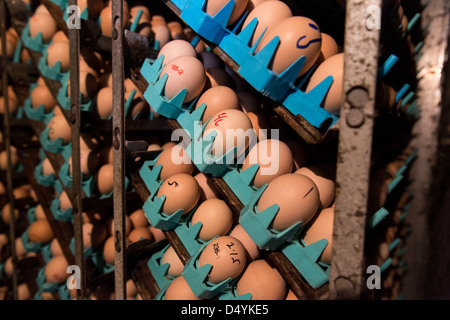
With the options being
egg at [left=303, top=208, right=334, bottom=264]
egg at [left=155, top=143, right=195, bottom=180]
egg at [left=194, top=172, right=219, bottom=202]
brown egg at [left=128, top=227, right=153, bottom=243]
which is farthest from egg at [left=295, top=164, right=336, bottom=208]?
brown egg at [left=128, top=227, right=153, bottom=243]

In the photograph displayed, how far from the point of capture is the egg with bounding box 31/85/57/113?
1.95 m

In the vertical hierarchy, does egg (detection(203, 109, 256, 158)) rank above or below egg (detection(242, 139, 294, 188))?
above

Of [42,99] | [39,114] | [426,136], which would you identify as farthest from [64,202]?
[426,136]

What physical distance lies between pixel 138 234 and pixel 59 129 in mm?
879

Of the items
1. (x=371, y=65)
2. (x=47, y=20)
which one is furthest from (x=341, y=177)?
(x=47, y=20)

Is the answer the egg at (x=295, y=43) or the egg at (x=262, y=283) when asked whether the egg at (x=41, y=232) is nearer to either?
the egg at (x=262, y=283)

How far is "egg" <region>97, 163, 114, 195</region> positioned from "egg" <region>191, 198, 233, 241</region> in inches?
30.4

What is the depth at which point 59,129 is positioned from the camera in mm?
1788

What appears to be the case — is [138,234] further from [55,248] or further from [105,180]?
[55,248]

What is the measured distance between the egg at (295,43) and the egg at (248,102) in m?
0.40

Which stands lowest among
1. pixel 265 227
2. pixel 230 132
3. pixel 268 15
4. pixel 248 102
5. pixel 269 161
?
pixel 265 227

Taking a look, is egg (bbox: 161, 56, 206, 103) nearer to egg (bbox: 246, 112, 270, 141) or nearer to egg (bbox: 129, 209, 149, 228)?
egg (bbox: 246, 112, 270, 141)

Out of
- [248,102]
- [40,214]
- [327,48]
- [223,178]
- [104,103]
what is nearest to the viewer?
[327,48]

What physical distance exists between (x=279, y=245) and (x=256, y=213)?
0.48ft
